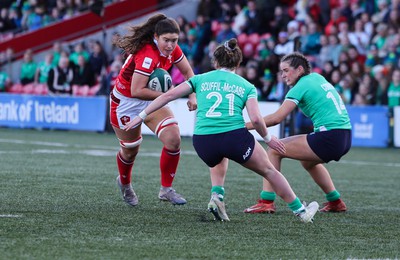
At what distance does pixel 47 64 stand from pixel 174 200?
17.3 m

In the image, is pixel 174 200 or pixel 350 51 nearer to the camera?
pixel 174 200

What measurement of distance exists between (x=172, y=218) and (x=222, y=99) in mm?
1187

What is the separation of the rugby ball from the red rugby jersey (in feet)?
0.15

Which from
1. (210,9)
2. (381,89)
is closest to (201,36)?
(210,9)

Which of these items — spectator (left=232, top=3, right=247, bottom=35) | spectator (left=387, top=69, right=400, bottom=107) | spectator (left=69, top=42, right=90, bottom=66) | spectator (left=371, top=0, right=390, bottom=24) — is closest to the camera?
spectator (left=387, top=69, right=400, bottom=107)

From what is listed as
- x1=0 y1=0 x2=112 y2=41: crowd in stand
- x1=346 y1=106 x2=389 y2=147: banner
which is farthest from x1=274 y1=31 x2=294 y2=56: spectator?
x1=0 y1=0 x2=112 y2=41: crowd in stand

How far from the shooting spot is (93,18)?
28344 mm

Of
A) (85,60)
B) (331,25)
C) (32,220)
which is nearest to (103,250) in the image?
(32,220)

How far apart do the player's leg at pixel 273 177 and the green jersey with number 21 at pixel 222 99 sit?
0.95ft

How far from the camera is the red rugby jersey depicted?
8.74m

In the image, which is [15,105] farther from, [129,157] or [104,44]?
[129,157]

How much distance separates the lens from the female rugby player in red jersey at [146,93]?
8.72 meters

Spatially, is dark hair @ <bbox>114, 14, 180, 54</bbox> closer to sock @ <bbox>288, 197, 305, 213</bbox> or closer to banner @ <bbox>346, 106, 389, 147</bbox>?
sock @ <bbox>288, 197, 305, 213</bbox>

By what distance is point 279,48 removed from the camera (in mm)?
22078
